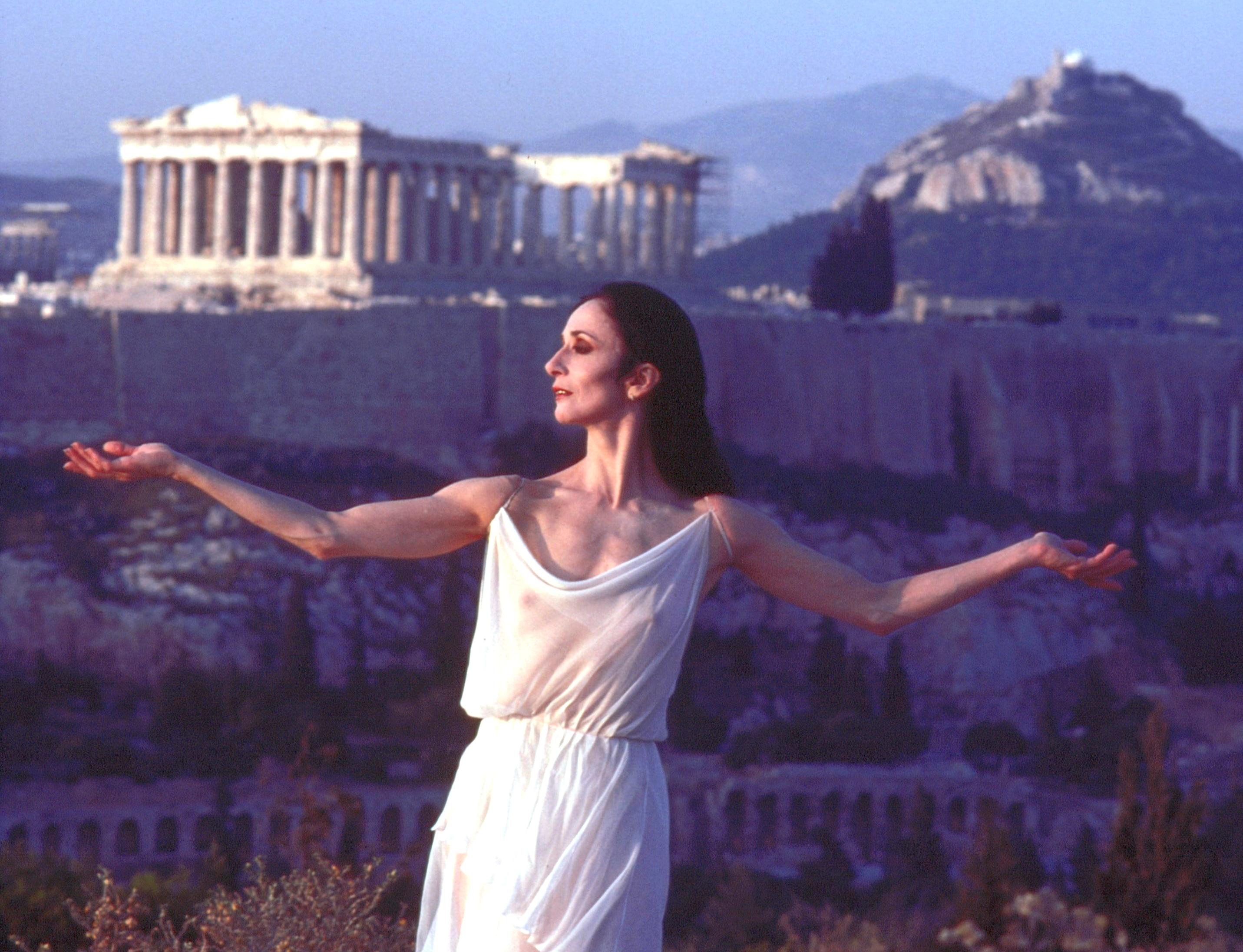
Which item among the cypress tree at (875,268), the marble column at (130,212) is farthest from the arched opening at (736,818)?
the marble column at (130,212)

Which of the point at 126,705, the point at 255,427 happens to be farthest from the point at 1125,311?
the point at 126,705

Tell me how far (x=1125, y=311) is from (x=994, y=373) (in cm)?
1690

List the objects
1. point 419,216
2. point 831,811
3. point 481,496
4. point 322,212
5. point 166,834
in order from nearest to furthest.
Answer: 1. point 481,496
2. point 166,834
3. point 831,811
4. point 322,212
5. point 419,216

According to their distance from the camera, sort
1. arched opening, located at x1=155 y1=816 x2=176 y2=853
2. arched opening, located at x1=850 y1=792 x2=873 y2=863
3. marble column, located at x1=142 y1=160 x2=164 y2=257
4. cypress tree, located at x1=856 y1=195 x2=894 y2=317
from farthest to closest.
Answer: cypress tree, located at x1=856 y1=195 x2=894 y2=317, marble column, located at x1=142 y1=160 x2=164 y2=257, arched opening, located at x1=850 y1=792 x2=873 y2=863, arched opening, located at x1=155 y1=816 x2=176 y2=853

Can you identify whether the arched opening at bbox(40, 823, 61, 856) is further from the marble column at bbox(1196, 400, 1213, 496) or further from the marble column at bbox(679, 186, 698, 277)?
the marble column at bbox(1196, 400, 1213, 496)

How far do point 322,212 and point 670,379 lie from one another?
37514 millimetres

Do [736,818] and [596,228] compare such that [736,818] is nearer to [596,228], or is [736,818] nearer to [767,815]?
[767,815]

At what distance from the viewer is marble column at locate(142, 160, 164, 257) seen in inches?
1704

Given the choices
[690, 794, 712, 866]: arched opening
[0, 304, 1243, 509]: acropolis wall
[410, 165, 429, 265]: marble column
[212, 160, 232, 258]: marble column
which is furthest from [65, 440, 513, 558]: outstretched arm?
[410, 165, 429, 265]: marble column

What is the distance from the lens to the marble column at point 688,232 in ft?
159

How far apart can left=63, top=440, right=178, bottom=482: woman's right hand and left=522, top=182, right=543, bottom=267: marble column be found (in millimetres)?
40282

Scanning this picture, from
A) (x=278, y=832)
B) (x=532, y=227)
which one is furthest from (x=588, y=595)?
(x=532, y=227)

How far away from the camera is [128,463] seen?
495 centimetres

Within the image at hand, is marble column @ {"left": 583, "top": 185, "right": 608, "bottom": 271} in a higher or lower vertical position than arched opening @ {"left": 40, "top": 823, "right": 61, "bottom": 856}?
higher
